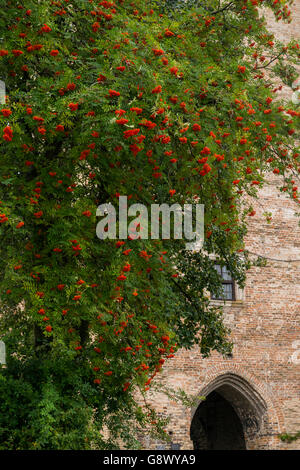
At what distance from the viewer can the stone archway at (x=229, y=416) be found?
1561cm

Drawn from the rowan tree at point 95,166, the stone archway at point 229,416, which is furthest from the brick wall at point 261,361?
the rowan tree at point 95,166

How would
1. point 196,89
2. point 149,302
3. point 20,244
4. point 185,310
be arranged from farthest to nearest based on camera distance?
point 185,310, point 149,302, point 20,244, point 196,89

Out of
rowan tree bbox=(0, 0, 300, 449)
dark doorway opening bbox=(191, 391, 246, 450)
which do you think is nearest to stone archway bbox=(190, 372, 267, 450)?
dark doorway opening bbox=(191, 391, 246, 450)

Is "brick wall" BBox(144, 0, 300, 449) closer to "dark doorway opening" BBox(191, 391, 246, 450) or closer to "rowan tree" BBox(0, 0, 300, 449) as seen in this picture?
"dark doorway opening" BBox(191, 391, 246, 450)

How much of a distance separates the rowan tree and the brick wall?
22.9 ft

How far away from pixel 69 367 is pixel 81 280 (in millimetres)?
1690

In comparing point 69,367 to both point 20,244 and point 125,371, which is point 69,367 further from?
point 20,244

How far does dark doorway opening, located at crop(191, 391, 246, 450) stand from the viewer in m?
18.9

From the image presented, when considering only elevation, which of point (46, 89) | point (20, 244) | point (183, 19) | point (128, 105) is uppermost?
point (183, 19)

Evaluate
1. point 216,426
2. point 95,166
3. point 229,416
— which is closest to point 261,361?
point 229,416

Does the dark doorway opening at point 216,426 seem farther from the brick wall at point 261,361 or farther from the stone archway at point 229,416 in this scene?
the brick wall at point 261,361

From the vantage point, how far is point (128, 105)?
5758 mm
